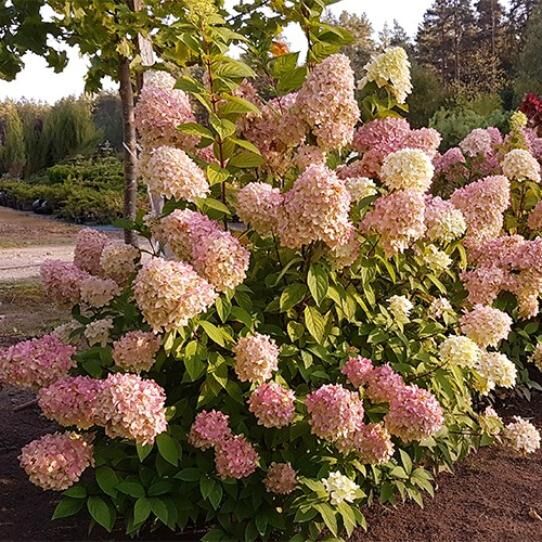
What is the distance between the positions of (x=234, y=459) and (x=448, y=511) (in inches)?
37.0

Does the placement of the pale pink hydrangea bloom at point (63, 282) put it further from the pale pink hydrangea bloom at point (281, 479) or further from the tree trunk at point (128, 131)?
the tree trunk at point (128, 131)

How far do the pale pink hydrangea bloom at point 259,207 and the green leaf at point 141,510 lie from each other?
823mm

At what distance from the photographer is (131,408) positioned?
185 cm

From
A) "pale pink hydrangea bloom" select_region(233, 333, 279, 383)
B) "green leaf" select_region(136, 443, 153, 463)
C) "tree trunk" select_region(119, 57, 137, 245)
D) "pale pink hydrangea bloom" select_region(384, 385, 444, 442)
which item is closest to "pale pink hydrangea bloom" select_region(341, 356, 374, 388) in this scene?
"pale pink hydrangea bloom" select_region(384, 385, 444, 442)

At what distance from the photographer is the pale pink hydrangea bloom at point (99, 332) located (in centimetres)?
226

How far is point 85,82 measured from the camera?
4.07 metres

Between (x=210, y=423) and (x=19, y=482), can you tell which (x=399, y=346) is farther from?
(x=19, y=482)

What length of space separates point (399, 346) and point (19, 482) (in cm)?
152

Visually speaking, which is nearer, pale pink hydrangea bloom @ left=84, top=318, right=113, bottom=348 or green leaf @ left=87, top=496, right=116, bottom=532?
green leaf @ left=87, top=496, right=116, bottom=532

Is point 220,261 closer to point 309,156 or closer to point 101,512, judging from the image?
point 309,156

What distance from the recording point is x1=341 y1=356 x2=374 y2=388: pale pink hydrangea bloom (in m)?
2.14

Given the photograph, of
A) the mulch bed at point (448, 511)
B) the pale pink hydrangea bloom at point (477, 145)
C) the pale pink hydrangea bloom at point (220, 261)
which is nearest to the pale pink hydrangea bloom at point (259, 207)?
the pale pink hydrangea bloom at point (220, 261)

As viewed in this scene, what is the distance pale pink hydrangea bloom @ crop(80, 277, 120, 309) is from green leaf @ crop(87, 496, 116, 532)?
23.1 inches

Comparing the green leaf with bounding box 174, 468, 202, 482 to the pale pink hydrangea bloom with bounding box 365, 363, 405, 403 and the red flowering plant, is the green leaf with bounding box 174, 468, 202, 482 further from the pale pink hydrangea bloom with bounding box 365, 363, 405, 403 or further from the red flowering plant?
the pale pink hydrangea bloom with bounding box 365, 363, 405, 403
